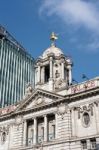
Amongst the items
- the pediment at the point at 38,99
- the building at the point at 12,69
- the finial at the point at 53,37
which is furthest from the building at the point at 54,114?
the building at the point at 12,69

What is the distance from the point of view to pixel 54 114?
4722 centimetres

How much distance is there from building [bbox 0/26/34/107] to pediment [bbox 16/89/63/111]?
3572 centimetres

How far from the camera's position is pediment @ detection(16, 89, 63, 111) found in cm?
4825

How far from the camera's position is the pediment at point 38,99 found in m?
48.2

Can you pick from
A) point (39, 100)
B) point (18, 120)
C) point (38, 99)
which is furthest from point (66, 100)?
point (18, 120)

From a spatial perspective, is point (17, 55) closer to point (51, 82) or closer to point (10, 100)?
point (10, 100)

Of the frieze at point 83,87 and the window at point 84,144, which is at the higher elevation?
the frieze at point 83,87

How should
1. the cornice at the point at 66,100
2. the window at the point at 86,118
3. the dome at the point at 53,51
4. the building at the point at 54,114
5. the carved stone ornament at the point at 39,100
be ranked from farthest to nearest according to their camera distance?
the dome at the point at 53,51, the carved stone ornament at the point at 39,100, the cornice at the point at 66,100, the window at the point at 86,118, the building at the point at 54,114

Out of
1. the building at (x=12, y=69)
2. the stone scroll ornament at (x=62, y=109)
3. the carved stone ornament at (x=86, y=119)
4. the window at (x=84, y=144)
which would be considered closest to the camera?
the window at (x=84, y=144)

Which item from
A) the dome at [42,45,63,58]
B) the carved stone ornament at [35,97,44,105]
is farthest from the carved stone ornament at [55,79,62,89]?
the dome at [42,45,63,58]

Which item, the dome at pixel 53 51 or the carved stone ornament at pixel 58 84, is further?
the dome at pixel 53 51

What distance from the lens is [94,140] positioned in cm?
4184

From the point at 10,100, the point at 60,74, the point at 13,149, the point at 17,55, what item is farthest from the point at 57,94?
the point at 17,55

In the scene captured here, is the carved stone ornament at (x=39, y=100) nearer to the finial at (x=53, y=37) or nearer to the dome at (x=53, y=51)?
the dome at (x=53, y=51)
